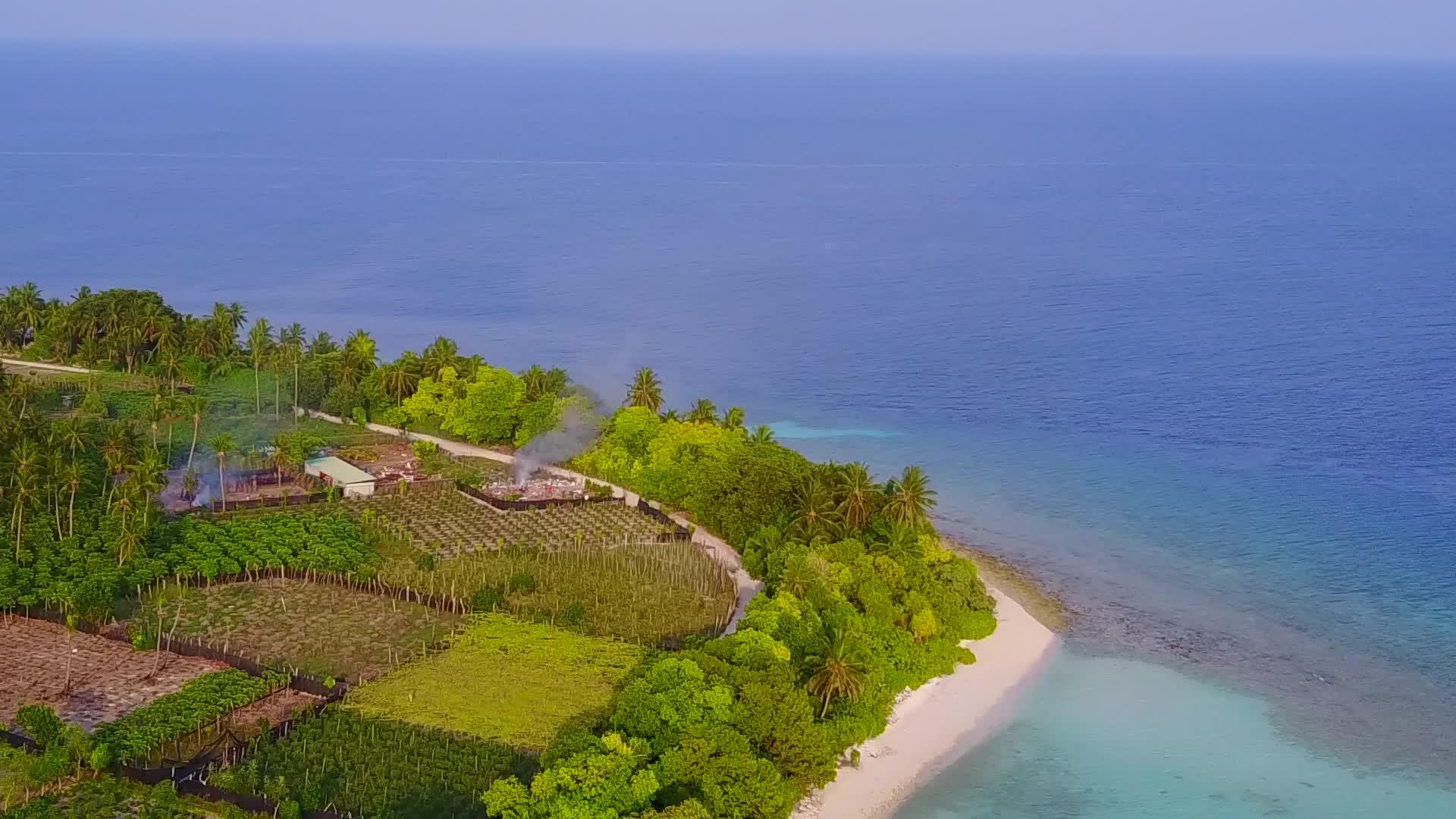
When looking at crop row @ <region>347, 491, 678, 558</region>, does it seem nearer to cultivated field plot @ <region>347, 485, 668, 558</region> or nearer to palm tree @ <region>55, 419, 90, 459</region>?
cultivated field plot @ <region>347, 485, 668, 558</region>

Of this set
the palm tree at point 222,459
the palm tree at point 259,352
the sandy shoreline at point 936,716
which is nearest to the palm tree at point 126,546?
the palm tree at point 222,459

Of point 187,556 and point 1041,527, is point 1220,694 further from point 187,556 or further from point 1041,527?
point 187,556

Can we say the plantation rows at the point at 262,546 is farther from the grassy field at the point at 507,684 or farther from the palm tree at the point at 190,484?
the grassy field at the point at 507,684

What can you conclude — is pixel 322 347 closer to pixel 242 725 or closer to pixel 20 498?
pixel 20 498

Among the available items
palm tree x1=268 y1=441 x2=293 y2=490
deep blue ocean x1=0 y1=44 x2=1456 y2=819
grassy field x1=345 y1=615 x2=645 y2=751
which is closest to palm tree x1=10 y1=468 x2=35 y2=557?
Answer: palm tree x1=268 y1=441 x2=293 y2=490

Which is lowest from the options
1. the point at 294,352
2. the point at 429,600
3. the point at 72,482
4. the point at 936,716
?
the point at 936,716

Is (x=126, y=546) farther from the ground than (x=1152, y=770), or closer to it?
farther from the ground

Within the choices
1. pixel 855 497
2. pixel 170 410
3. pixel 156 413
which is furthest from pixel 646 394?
pixel 156 413

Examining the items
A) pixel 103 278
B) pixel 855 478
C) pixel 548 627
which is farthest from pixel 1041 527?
pixel 103 278
